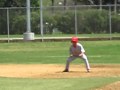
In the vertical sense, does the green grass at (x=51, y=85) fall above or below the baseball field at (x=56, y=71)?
above

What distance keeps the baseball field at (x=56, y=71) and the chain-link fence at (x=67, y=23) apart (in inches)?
550

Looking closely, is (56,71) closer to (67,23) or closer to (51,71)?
(51,71)

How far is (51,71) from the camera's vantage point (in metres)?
18.8

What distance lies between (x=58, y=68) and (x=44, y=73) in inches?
83.3

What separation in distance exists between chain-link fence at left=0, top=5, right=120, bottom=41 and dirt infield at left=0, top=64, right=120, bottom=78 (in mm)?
21611

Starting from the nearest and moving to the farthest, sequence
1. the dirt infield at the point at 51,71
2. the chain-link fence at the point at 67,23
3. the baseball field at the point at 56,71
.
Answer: the baseball field at the point at 56,71 < the dirt infield at the point at 51,71 < the chain-link fence at the point at 67,23

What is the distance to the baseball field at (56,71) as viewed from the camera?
1303cm

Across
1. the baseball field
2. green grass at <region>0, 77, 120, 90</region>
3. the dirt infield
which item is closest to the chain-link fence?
the baseball field

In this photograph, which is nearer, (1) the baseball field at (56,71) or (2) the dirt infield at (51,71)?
(1) the baseball field at (56,71)

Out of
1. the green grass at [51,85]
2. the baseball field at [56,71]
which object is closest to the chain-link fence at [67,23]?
the baseball field at [56,71]

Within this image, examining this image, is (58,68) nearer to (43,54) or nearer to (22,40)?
(43,54)

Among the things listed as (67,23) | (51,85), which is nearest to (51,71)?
(51,85)

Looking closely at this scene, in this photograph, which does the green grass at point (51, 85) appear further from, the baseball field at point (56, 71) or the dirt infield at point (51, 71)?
the dirt infield at point (51, 71)

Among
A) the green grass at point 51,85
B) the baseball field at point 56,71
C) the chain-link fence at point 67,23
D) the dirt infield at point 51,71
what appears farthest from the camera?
the chain-link fence at point 67,23
